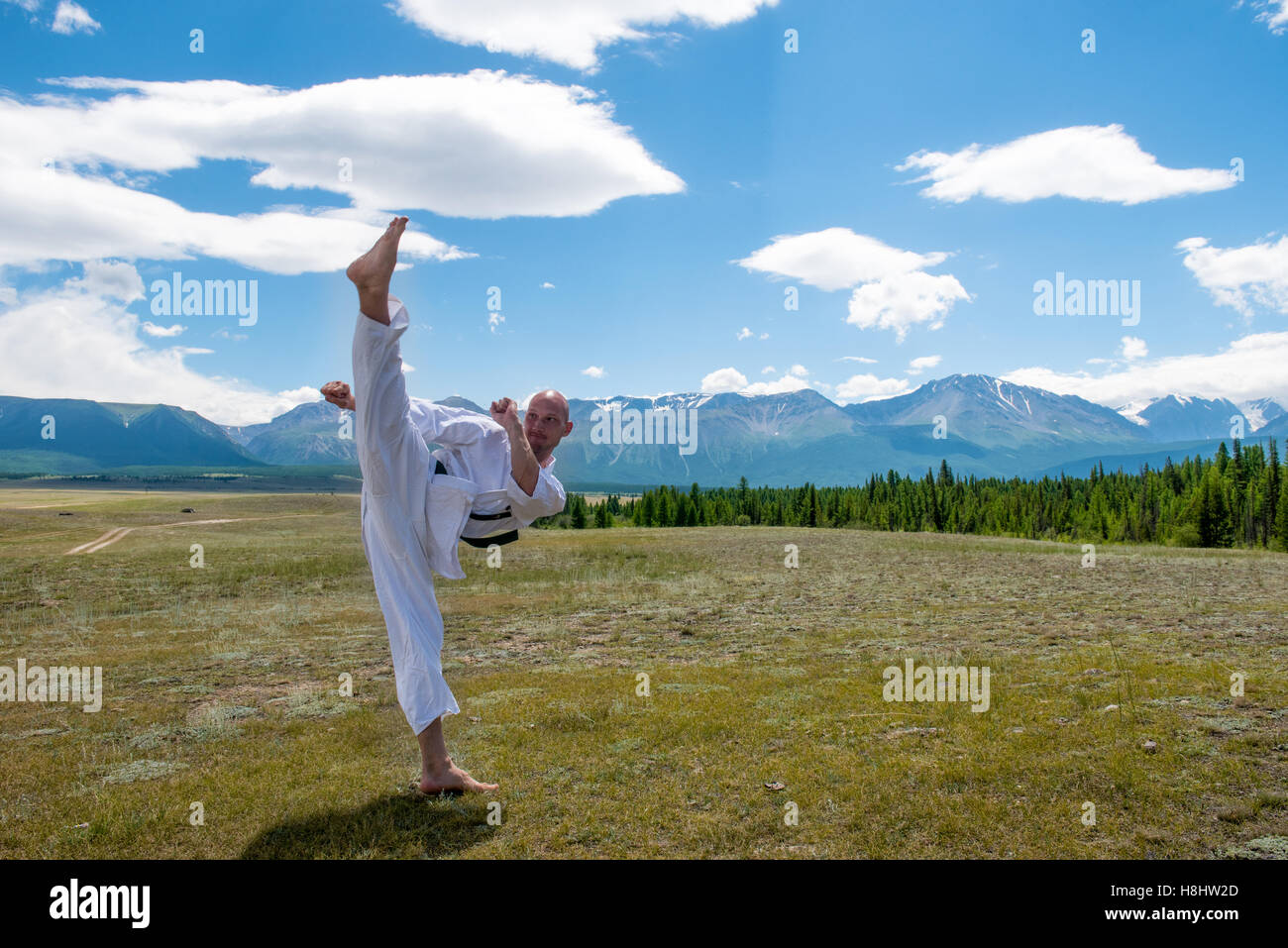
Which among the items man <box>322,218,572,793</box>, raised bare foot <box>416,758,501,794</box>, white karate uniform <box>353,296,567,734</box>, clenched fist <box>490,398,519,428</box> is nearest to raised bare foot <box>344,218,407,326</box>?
man <box>322,218,572,793</box>

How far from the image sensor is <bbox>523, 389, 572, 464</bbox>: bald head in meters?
6.83

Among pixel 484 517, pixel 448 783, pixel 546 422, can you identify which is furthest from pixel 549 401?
pixel 448 783

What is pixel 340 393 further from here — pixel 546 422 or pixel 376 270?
pixel 546 422

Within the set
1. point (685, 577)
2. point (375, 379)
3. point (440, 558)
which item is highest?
point (375, 379)

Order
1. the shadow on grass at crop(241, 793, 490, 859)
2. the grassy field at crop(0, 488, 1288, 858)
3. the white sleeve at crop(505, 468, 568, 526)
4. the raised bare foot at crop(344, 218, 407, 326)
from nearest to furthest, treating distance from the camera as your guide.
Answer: the raised bare foot at crop(344, 218, 407, 326)
the shadow on grass at crop(241, 793, 490, 859)
the grassy field at crop(0, 488, 1288, 858)
the white sleeve at crop(505, 468, 568, 526)

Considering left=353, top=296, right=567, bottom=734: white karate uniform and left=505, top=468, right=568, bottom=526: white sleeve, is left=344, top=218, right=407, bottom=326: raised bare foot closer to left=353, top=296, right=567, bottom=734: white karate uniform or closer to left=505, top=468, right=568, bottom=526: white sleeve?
left=353, top=296, right=567, bottom=734: white karate uniform

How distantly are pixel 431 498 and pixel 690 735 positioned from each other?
4.12 meters

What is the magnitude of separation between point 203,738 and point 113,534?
48560 mm

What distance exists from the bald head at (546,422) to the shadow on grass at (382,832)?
321cm

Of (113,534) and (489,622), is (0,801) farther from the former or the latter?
(113,534)

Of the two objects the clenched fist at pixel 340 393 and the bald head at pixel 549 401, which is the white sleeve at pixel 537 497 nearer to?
the bald head at pixel 549 401

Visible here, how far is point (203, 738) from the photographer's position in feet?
29.1

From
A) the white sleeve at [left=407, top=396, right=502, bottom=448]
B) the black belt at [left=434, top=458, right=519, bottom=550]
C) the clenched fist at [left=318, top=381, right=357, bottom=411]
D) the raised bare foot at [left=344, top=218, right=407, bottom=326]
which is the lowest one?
the black belt at [left=434, top=458, right=519, bottom=550]

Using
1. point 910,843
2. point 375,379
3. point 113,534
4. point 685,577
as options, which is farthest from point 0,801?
point 113,534
